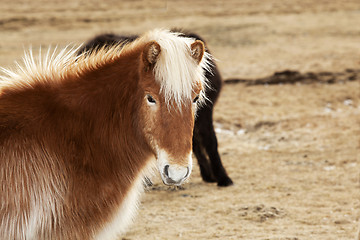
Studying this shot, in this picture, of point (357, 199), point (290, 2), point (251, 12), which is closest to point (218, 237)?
point (357, 199)

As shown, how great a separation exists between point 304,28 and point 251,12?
18.0ft

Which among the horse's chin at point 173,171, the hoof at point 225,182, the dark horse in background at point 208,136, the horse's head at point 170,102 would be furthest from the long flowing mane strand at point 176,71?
the hoof at point 225,182

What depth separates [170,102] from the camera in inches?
135

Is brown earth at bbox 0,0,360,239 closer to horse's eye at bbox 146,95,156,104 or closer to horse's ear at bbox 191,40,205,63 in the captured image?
horse's eye at bbox 146,95,156,104

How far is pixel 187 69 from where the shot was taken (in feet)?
11.4

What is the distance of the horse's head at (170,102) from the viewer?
3369mm

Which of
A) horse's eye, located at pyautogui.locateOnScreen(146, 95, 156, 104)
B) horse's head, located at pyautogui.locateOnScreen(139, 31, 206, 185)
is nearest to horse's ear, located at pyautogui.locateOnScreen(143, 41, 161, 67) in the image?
horse's head, located at pyautogui.locateOnScreen(139, 31, 206, 185)

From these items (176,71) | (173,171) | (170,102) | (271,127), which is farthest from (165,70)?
(271,127)

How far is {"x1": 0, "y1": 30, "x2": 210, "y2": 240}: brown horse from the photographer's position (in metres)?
3.41

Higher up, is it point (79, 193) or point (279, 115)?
point (79, 193)

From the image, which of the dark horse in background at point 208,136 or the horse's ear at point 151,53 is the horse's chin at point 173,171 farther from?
the dark horse in background at point 208,136

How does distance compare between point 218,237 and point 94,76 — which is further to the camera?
point 218,237

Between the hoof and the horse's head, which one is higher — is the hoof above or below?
below

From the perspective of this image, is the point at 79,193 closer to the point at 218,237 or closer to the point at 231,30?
the point at 218,237
